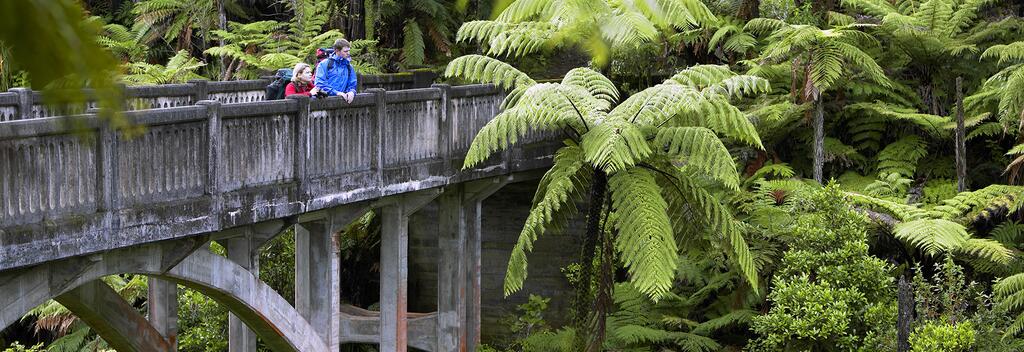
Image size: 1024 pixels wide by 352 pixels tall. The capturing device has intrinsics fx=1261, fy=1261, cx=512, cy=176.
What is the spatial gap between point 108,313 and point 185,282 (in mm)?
1383

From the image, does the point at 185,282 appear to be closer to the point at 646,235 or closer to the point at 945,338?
the point at 646,235

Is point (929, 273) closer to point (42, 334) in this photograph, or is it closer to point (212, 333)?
point (212, 333)

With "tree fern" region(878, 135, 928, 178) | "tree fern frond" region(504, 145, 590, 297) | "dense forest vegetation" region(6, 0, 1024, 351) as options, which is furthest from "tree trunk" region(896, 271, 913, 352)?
"tree fern" region(878, 135, 928, 178)

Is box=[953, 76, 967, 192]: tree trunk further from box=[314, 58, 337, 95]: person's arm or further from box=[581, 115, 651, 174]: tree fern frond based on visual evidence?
box=[314, 58, 337, 95]: person's arm

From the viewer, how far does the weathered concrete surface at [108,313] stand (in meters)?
10.7

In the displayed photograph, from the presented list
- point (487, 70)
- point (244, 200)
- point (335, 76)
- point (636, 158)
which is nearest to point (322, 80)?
point (335, 76)

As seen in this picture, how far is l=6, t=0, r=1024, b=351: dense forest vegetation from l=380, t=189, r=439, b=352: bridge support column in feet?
3.66

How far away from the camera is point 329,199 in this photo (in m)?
10.6

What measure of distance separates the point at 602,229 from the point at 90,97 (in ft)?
37.2

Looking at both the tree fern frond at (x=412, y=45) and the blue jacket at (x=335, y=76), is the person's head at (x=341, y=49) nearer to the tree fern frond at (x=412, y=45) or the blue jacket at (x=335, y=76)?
the blue jacket at (x=335, y=76)

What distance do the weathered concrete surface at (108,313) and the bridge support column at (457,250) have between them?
3.47 meters

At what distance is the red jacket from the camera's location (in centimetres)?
1182

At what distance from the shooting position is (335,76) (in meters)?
11.4

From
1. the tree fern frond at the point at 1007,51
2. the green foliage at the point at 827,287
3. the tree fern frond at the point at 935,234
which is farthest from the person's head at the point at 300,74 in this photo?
the tree fern frond at the point at 1007,51
